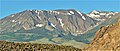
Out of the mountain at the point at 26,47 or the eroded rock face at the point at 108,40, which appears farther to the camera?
the mountain at the point at 26,47

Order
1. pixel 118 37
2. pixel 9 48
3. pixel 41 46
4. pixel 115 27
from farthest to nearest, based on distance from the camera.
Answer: pixel 41 46 < pixel 9 48 < pixel 115 27 < pixel 118 37

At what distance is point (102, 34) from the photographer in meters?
60.4

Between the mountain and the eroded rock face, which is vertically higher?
the eroded rock face

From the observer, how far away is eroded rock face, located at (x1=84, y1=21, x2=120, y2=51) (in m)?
53.3

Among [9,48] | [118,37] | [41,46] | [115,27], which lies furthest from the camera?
[41,46]

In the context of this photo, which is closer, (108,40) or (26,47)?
(108,40)

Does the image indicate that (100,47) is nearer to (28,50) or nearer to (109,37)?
(109,37)

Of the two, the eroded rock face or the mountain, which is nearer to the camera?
the eroded rock face

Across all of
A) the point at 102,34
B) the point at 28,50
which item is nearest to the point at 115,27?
the point at 102,34

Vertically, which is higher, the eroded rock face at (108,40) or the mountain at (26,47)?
the eroded rock face at (108,40)

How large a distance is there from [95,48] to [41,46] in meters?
130

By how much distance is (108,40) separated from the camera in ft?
182

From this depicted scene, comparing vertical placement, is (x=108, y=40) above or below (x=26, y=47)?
above

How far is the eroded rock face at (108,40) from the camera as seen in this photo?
175ft
